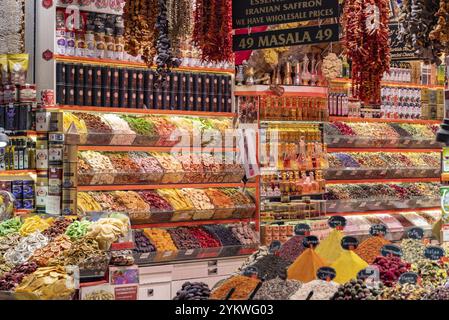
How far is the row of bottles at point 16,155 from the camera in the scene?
8.88 metres

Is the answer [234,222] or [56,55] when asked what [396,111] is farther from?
[56,55]

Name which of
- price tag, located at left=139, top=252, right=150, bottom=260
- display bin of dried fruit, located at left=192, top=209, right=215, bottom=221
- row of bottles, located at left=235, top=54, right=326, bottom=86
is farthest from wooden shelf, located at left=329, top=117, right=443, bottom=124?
price tag, located at left=139, top=252, right=150, bottom=260

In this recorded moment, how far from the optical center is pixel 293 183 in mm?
10438

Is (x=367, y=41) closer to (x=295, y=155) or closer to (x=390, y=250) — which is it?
(x=390, y=250)

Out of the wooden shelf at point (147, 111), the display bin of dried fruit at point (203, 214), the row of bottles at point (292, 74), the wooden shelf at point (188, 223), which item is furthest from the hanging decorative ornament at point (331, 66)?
the display bin of dried fruit at point (203, 214)

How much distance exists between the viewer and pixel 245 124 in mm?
10086

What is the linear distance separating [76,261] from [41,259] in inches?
8.5

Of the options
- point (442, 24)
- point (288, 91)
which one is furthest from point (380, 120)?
point (442, 24)

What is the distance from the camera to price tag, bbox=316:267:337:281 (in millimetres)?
5168

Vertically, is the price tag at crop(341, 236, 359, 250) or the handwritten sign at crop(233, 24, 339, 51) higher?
the handwritten sign at crop(233, 24, 339, 51)

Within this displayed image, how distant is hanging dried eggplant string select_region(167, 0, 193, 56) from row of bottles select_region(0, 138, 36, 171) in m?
2.10

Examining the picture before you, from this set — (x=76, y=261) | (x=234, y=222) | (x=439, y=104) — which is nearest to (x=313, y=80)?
(x=234, y=222)

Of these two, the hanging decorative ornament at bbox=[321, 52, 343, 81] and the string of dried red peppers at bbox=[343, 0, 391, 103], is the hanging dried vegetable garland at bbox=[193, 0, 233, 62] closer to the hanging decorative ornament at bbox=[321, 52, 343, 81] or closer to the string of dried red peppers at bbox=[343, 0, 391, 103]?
the string of dried red peppers at bbox=[343, 0, 391, 103]

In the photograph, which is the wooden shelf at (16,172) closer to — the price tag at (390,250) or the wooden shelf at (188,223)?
the wooden shelf at (188,223)
